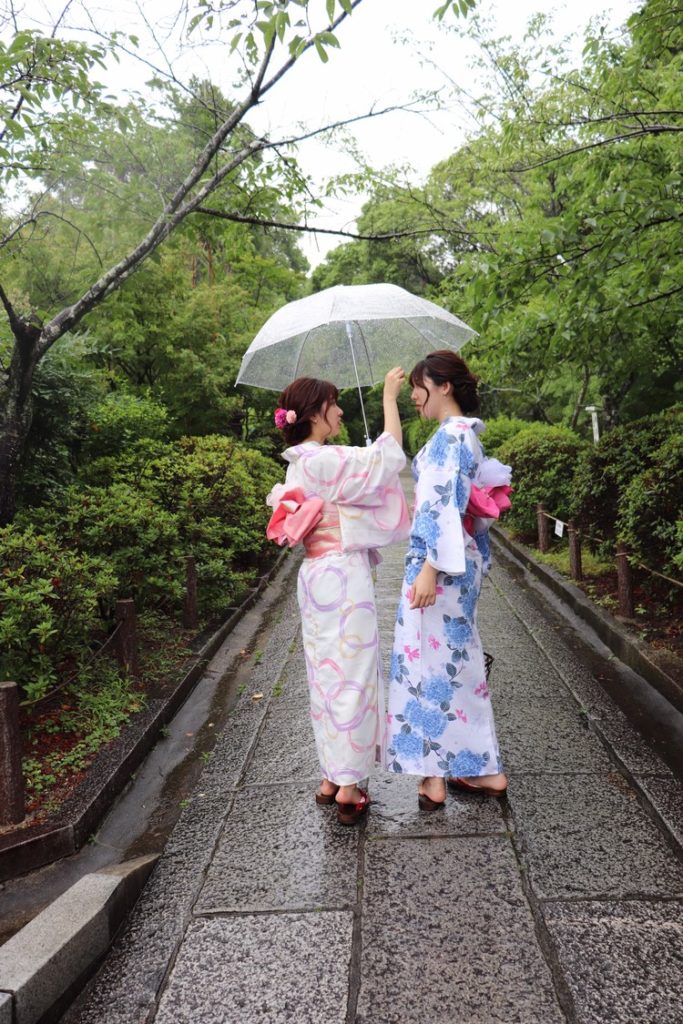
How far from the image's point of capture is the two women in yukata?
129 inches

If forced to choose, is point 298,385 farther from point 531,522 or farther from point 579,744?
point 531,522

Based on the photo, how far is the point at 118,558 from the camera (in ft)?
18.0

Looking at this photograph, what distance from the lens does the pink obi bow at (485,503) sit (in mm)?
3279

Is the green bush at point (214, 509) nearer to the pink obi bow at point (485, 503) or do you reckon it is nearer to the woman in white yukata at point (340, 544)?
the woman in white yukata at point (340, 544)

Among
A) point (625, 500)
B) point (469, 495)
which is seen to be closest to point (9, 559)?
point (469, 495)

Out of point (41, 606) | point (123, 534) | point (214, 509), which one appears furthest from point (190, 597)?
point (41, 606)

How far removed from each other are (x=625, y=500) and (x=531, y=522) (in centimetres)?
455

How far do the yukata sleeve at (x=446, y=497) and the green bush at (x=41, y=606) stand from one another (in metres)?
2.11

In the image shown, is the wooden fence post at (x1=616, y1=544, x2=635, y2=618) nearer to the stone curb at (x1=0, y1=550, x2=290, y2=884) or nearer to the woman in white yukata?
the woman in white yukata

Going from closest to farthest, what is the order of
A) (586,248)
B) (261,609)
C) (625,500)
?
(586,248) → (625,500) → (261,609)

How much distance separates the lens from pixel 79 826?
11.2 ft

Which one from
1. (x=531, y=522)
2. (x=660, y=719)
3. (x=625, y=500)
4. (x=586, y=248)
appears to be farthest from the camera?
Result: (x=531, y=522)

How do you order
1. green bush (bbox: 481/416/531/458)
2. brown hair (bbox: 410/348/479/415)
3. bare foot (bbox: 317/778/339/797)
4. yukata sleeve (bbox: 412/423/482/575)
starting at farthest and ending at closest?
1. green bush (bbox: 481/416/531/458)
2. bare foot (bbox: 317/778/339/797)
3. brown hair (bbox: 410/348/479/415)
4. yukata sleeve (bbox: 412/423/482/575)

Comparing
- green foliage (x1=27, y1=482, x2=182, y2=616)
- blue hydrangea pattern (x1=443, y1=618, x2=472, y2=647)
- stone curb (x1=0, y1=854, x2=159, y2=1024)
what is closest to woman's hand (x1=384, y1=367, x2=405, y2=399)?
blue hydrangea pattern (x1=443, y1=618, x2=472, y2=647)
